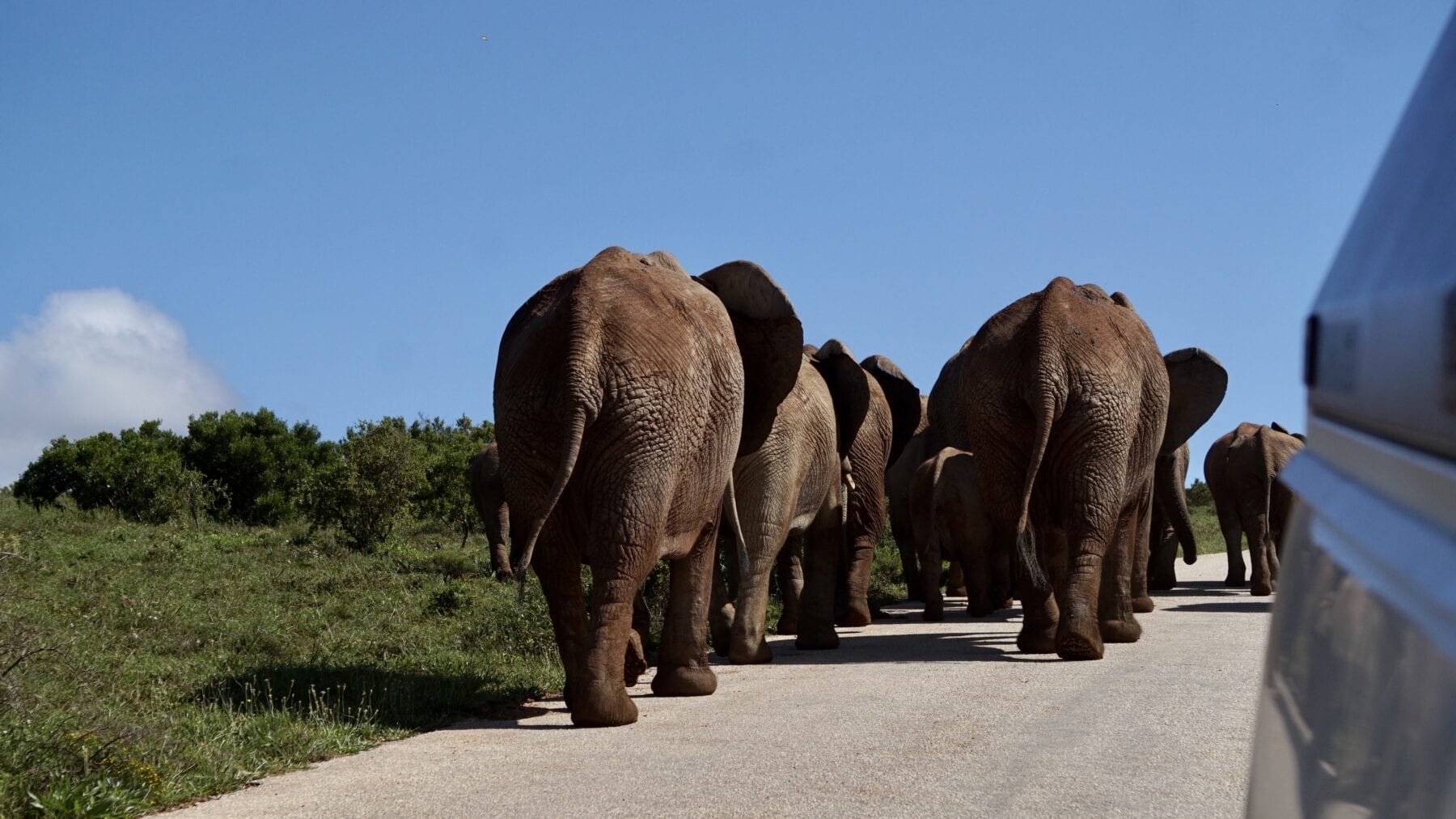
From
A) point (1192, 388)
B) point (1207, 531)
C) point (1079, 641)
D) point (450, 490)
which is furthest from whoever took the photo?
point (1207, 531)

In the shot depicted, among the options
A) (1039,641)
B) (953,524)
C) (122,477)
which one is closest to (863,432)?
(953,524)

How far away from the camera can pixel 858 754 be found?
19.8 feet

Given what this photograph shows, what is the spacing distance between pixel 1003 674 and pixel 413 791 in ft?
14.7

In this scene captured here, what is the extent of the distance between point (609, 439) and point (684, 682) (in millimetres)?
1887

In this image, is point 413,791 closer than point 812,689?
Yes

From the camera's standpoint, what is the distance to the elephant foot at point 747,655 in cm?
1033

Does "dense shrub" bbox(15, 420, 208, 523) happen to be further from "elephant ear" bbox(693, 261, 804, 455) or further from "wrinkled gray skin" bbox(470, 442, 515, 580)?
"elephant ear" bbox(693, 261, 804, 455)

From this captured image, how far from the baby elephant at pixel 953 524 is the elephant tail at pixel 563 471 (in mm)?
7769

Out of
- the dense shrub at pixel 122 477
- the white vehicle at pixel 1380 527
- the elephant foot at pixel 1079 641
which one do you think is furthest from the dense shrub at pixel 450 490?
the white vehicle at pixel 1380 527

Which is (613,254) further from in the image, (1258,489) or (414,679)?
(1258,489)

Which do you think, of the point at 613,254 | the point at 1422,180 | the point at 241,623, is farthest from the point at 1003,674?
the point at 1422,180

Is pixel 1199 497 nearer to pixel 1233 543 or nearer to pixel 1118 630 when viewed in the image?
pixel 1233 543

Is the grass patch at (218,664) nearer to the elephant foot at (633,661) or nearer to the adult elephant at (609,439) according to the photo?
the elephant foot at (633,661)

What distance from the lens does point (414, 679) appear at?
27.8 feet
